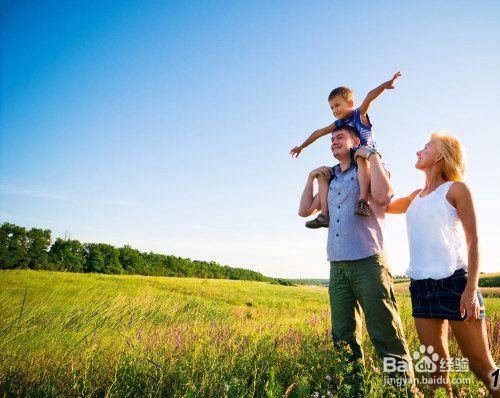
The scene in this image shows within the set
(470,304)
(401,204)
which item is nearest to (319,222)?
(401,204)

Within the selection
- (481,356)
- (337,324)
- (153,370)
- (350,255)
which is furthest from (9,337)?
(481,356)

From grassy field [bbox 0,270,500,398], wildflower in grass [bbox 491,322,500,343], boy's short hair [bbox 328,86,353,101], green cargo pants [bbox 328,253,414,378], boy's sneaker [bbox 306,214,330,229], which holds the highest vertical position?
boy's short hair [bbox 328,86,353,101]

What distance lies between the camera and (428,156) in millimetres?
2576

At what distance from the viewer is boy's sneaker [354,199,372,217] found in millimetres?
2705

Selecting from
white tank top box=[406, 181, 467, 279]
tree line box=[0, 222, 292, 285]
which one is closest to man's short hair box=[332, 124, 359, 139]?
white tank top box=[406, 181, 467, 279]

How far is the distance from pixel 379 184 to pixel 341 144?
748 millimetres

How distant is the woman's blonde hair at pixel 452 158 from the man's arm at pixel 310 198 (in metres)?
1.17

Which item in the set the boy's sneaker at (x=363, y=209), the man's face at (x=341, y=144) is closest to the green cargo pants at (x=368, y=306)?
the boy's sneaker at (x=363, y=209)

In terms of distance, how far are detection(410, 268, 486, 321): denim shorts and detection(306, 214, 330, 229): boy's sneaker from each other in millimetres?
1167

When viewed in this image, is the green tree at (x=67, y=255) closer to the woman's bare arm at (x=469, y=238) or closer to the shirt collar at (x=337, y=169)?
the shirt collar at (x=337, y=169)

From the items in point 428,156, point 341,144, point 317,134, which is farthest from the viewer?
point 317,134

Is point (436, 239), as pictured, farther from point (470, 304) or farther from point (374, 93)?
point (374, 93)

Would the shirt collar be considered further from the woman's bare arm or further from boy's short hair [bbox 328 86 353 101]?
boy's short hair [bbox 328 86 353 101]

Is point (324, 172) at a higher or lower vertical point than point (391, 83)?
lower
